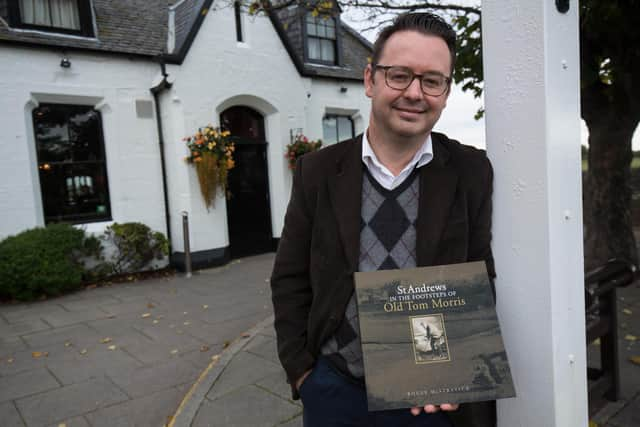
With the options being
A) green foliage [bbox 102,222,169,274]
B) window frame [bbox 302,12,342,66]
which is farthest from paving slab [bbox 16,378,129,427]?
window frame [bbox 302,12,342,66]

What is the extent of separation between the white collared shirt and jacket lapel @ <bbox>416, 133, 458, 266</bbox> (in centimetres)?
3

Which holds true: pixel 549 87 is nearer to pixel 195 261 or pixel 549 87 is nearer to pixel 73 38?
pixel 195 261

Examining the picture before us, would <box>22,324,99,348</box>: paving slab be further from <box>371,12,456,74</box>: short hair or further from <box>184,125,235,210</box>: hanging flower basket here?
<box>371,12,456,74</box>: short hair

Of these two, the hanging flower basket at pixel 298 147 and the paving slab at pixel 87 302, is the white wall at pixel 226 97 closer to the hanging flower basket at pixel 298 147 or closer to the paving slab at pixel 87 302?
the hanging flower basket at pixel 298 147

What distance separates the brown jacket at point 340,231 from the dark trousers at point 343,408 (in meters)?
0.06

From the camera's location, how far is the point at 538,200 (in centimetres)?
129

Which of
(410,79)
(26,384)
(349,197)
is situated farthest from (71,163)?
(410,79)

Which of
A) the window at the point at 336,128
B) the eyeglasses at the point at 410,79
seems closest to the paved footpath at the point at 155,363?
the eyeglasses at the point at 410,79

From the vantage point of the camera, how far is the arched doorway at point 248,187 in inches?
381

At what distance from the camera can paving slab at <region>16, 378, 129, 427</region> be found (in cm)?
347

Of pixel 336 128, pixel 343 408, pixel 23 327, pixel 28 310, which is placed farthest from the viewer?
pixel 336 128

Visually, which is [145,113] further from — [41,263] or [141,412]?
[141,412]

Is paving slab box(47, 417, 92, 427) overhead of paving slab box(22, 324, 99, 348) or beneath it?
beneath

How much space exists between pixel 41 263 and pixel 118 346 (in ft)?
9.79
